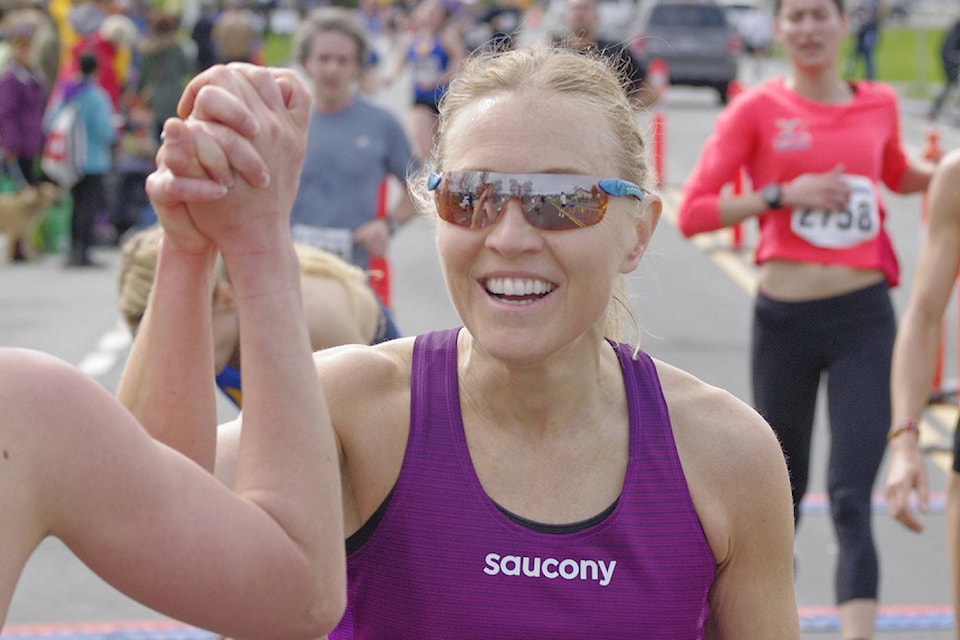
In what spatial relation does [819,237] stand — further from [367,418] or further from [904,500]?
[367,418]

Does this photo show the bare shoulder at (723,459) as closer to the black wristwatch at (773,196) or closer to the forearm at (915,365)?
the forearm at (915,365)

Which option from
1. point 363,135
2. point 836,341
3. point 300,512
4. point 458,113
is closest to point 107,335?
point 363,135

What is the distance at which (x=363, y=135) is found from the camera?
6691mm

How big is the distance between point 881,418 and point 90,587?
313 centimetres

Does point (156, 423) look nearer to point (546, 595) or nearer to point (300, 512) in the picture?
point (300, 512)

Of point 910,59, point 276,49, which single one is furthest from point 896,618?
point 276,49

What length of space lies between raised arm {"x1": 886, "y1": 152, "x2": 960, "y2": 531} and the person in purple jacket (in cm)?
181

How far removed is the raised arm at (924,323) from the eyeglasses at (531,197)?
2017mm

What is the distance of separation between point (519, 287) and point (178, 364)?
63 cm

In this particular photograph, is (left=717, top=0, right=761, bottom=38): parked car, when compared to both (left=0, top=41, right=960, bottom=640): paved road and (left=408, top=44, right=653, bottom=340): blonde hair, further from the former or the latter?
(left=408, top=44, right=653, bottom=340): blonde hair

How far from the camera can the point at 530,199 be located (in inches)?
92.8

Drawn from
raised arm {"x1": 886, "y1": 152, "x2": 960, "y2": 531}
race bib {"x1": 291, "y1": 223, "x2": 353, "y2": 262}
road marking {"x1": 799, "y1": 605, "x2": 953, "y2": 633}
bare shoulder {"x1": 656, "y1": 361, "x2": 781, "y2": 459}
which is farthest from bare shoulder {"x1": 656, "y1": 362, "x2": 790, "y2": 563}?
race bib {"x1": 291, "y1": 223, "x2": 353, "y2": 262}

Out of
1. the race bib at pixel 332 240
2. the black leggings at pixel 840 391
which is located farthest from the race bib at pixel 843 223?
the race bib at pixel 332 240

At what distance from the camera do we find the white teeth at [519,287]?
235 cm
